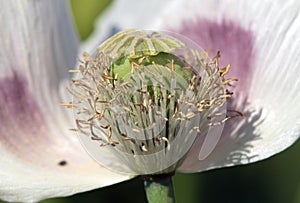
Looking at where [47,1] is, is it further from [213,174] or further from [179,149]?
[213,174]

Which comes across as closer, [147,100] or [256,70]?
[147,100]

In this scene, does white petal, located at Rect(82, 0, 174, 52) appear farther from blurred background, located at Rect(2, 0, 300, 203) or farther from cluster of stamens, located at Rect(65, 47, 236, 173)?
cluster of stamens, located at Rect(65, 47, 236, 173)

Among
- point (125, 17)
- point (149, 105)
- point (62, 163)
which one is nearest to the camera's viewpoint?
point (149, 105)

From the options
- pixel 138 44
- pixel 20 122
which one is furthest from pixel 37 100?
pixel 138 44

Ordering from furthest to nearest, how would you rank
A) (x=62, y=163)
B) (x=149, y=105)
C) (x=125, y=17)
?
(x=125, y=17)
(x=62, y=163)
(x=149, y=105)

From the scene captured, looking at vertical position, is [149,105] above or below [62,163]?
above

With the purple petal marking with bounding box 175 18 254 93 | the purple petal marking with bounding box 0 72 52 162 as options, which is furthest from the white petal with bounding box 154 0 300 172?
the purple petal marking with bounding box 0 72 52 162

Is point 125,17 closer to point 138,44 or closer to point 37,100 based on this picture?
point 37,100
